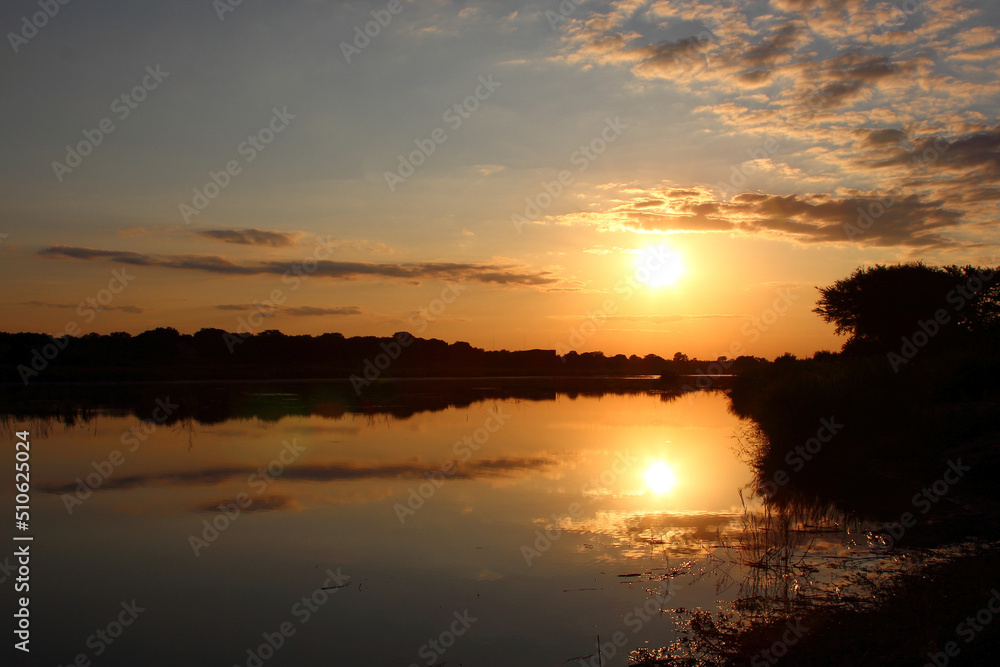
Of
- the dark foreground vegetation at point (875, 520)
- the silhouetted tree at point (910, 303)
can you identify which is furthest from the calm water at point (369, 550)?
the silhouetted tree at point (910, 303)

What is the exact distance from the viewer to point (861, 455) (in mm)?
18078

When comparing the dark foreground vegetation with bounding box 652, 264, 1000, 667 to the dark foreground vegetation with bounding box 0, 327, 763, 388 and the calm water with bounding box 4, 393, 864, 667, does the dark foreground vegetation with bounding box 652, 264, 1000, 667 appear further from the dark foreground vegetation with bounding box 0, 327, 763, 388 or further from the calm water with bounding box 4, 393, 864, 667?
the dark foreground vegetation with bounding box 0, 327, 763, 388

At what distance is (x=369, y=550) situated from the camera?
9.60m

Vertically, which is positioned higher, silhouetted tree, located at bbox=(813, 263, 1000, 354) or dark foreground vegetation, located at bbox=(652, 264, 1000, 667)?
silhouetted tree, located at bbox=(813, 263, 1000, 354)

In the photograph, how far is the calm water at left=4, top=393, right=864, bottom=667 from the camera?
6.75 metres

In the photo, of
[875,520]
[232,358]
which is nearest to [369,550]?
[875,520]

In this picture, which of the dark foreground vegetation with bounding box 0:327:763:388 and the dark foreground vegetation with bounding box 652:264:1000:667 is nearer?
the dark foreground vegetation with bounding box 652:264:1000:667

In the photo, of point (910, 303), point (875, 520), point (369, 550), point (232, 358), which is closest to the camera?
point (369, 550)

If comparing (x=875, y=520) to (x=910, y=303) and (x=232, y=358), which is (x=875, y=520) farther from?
(x=232, y=358)

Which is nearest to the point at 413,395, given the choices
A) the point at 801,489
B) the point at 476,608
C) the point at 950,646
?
the point at 801,489

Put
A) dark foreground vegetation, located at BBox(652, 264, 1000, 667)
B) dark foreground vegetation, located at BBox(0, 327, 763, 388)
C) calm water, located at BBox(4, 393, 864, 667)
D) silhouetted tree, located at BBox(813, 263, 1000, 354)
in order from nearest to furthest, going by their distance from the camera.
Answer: dark foreground vegetation, located at BBox(652, 264, 1000, 667) → calm water, located at BBox(4, 393, 864, 667) → silhouetted tree, located at BBox(813, 263, 1000, 354) → dark foreground vegetation, located at BBox(0, 327, 763, 388)

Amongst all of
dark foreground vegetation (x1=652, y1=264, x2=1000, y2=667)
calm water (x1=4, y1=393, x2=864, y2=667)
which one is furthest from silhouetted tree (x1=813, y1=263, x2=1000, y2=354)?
calm water (x1=4, y1=393, x2=864, y2=667)

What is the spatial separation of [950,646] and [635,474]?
10.5m

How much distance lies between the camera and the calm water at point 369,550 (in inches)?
266
